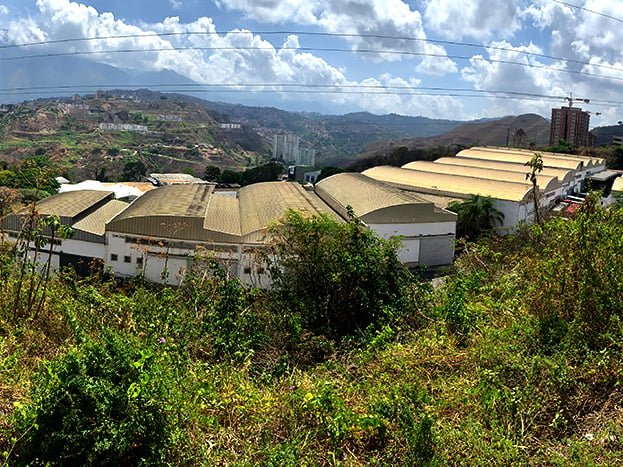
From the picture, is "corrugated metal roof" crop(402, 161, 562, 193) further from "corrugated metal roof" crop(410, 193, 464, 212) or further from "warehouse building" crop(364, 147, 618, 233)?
"corrugated metal roof" crop(410, 193, 464, 212)

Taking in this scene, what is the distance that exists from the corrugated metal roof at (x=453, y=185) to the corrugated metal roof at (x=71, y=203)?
13950 mm

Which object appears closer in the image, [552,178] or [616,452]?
[616,452]

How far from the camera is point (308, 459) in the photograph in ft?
10.9

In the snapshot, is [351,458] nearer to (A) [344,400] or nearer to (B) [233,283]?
(A) [344,400]

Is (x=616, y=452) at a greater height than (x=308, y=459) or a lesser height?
greater

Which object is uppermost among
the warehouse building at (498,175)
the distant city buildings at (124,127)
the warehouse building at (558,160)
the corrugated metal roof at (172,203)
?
the distant city buildings at (124,127)

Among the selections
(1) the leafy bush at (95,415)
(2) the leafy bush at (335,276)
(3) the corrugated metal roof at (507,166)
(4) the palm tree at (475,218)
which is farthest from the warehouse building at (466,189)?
(1) the leafy bush at (95,415)

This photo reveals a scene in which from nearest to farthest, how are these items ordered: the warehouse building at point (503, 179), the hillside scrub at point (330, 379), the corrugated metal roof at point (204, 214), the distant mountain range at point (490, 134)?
the hillside scrub at point (330, 379), the corrugated metal roof at point (204, 214), the warehouse building at point (503, 179), the distant mountain range at point (490, 134)

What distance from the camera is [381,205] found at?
711 inches

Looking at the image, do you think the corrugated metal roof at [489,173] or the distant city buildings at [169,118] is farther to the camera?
the distant city buildings at [169,118]

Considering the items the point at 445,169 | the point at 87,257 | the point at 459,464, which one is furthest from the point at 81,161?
the point at 459,464

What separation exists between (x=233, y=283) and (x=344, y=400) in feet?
10.7

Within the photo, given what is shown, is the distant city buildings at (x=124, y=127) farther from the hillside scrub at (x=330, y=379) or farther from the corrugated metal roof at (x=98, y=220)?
the hillside scrub at (x=330, y=379)

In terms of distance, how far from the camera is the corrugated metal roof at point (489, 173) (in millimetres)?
24800
